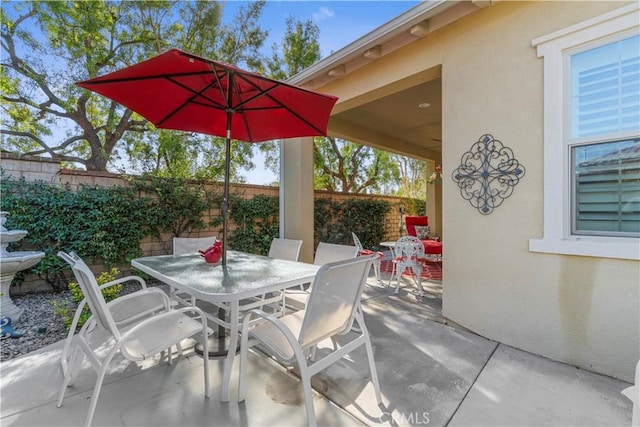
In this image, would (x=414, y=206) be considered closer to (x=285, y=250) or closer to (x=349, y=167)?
(x=349, y=167)

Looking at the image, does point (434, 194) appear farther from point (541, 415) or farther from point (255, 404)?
point (255, 404)

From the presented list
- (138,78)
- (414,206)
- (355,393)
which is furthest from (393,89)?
(414,206)

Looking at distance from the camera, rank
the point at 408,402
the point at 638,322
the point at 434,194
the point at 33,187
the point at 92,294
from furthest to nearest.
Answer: the point at 434,194
the point at 33,187
the point at 638,322
the point at 408,402
the point at 92,294

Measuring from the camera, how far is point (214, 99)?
3.08 meters

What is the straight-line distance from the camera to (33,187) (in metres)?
4.09

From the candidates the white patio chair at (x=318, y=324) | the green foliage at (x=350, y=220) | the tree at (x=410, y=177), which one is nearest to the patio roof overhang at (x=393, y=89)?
the green foliage at (x=350, y=220)

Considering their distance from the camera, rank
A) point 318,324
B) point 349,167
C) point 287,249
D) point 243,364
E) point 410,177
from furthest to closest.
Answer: point 410,177 → point 349,167 → point 287,249 → point 243,364 → point 318,324

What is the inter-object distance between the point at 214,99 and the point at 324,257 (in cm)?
204

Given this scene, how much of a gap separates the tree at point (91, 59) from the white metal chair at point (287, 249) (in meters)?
3.88

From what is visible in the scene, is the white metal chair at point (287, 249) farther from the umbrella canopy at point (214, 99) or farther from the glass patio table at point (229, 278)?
the umbrella canopy at point (214, 99)

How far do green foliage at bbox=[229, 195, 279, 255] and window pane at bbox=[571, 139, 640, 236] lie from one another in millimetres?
4957

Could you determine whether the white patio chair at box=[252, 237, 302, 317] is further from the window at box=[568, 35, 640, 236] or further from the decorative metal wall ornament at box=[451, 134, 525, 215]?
the window at box=[568, 35, 640, 236]

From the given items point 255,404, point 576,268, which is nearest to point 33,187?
point 255,404

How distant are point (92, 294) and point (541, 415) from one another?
9.46ft
